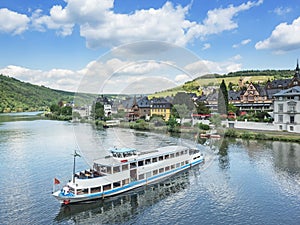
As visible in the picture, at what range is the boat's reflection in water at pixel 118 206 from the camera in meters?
16.3

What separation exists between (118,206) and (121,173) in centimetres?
266

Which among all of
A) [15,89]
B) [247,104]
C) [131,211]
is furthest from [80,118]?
[15,89]

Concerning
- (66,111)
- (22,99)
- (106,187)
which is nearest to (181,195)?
(106,187)

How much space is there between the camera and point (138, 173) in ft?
70.8

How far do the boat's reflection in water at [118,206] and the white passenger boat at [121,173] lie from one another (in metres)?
0.51

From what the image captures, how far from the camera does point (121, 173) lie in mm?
20094

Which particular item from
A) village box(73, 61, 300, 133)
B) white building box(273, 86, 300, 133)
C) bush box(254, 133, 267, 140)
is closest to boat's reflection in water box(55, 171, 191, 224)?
village box(73, 61, 300, 133)

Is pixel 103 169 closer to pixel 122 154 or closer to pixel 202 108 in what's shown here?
pixel 122 154

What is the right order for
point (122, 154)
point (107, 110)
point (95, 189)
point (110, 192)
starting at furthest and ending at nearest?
point (107, 110), point (122, 154), point (110, 192), point (95, 189)

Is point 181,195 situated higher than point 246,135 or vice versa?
point 246,135

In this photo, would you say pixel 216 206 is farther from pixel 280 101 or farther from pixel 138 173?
pixel 280 101

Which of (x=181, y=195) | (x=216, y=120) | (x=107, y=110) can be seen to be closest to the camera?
(x=181, y=195)

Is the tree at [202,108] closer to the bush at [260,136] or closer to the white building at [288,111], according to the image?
the bush at [260,136]

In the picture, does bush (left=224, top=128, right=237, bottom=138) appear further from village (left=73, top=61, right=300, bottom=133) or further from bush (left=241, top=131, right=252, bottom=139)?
village (left=73, top=61, right=300, bottom=133)
